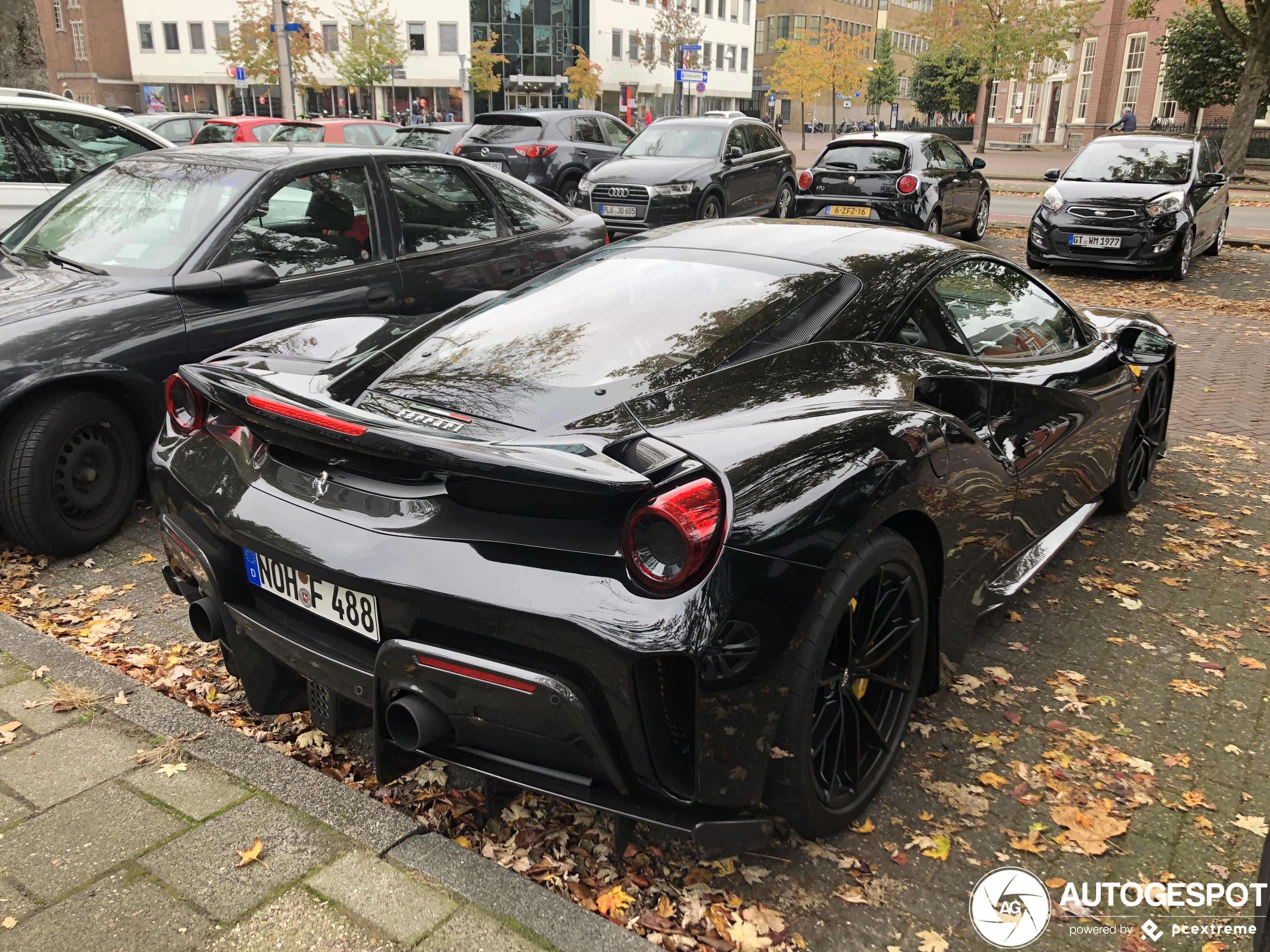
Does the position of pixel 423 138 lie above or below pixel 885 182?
above

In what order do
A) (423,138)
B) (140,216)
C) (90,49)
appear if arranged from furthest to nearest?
(90,49) < (423,138) < (140,216)

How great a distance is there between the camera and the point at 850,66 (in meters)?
67.5

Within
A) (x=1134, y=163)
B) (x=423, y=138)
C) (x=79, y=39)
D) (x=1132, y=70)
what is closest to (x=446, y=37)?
(x=79, y=39)

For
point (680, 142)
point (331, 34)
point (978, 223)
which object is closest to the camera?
point (680, 142)

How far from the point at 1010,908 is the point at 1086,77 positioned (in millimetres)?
54244

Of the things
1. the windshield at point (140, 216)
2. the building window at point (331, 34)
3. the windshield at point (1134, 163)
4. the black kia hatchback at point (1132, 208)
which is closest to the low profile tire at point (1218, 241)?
the black kia hatchback at point (1132, 208)

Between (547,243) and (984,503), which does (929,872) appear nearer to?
(984,503)

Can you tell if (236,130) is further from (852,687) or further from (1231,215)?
(1231,215)

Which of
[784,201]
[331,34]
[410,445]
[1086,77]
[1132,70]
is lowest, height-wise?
[784,201]

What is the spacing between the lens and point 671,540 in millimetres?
2121

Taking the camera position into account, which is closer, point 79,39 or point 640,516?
point 640,516

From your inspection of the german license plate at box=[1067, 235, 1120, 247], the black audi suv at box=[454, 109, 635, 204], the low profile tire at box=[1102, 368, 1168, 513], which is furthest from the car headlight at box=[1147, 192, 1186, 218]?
the black audi suv at box=[454, 109, 635, 204]

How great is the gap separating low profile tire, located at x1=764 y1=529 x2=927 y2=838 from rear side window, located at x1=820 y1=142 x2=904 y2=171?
11.6m

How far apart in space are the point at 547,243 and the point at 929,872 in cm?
456
